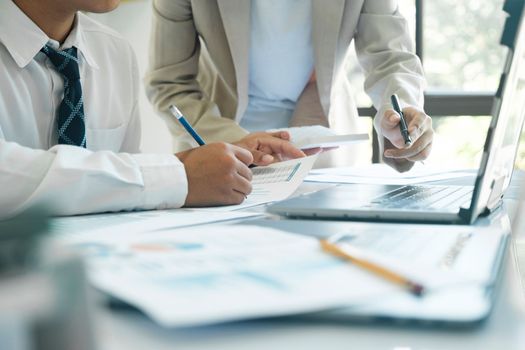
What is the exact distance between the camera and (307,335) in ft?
1.49

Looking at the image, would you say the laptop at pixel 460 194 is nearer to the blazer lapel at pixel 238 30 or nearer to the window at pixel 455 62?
the blazer lapel at pixel 238 30

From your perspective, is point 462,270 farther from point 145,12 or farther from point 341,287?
point 145,12

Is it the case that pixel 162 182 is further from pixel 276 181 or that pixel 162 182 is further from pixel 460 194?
pixel 460 194

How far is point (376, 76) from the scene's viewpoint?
1914mm

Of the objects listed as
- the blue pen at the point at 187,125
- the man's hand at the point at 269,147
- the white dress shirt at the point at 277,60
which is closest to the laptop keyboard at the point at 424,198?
Result: the man's hand at the point at 269,147

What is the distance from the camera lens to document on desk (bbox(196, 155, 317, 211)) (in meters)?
1.18

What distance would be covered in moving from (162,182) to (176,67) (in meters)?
0.97

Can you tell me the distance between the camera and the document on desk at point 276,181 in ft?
3.86

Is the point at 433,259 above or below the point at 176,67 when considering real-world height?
above

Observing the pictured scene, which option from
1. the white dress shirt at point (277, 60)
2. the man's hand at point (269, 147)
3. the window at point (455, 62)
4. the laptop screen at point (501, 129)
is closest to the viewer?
the laptop screen at point (501, 129)

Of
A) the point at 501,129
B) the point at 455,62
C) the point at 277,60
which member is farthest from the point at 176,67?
the point at 455,62

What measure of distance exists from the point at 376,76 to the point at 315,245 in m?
1.32

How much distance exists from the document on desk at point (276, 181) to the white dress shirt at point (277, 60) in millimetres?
644

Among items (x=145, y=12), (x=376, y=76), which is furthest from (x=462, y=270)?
(x=145, y=12)
